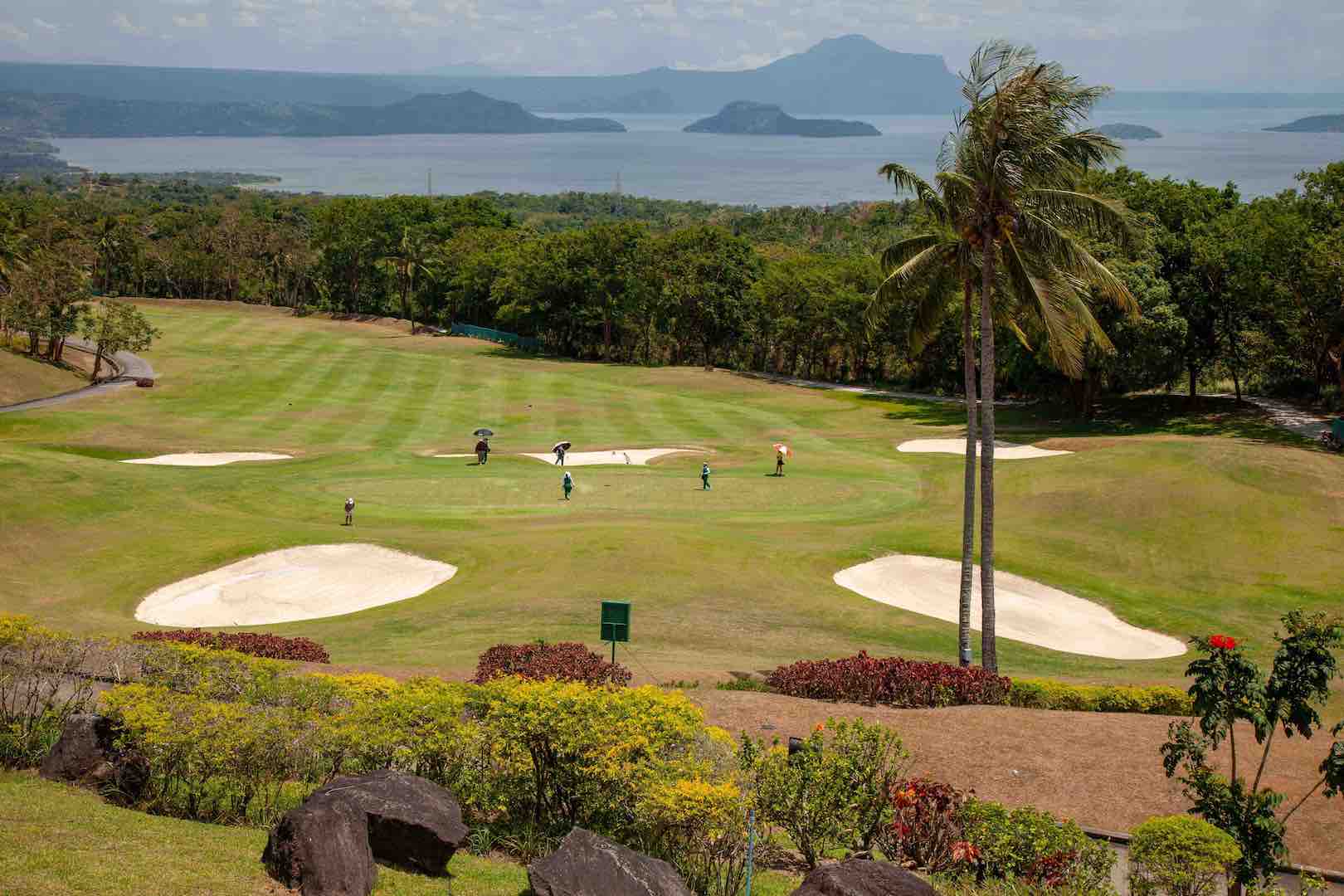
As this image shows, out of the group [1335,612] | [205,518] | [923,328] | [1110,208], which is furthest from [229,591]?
[1335,612]

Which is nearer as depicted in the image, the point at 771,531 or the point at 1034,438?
the point at 771,531

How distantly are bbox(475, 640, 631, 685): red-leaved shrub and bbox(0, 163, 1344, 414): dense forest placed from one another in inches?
368

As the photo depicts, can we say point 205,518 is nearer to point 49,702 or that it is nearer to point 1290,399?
point 49,702

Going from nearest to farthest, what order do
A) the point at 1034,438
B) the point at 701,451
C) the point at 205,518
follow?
1. the point at 205,518
2. the point at 701,451
3. the point at 1034,438

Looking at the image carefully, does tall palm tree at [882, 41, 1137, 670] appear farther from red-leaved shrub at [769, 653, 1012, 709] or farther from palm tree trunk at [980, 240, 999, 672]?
red-leaved shrub at [769, 653, 1012, 709]

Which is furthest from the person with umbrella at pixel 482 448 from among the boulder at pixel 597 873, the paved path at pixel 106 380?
the boulder at pixel 597 873

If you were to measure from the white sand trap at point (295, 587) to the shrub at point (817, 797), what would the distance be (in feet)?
61.1

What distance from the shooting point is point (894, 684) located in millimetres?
22062

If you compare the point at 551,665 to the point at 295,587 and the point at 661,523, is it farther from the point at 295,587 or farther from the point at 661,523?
the point at 661,523

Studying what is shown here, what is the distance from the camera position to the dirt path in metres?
17.3

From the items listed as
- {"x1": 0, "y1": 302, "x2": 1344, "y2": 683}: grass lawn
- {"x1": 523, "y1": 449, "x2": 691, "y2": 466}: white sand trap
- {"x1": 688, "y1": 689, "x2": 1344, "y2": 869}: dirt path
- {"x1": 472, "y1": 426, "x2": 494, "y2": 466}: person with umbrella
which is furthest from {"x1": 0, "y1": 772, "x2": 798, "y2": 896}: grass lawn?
{"x1": 523, "y1": 449, "x2": 691, "y2": 466}: white sand trap

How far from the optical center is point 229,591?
3123cm

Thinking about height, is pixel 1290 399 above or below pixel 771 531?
above

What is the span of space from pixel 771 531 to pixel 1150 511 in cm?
1370
